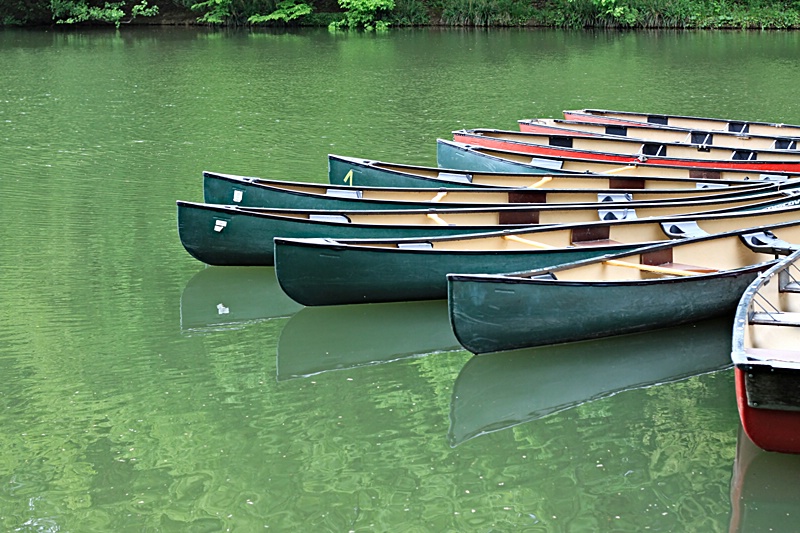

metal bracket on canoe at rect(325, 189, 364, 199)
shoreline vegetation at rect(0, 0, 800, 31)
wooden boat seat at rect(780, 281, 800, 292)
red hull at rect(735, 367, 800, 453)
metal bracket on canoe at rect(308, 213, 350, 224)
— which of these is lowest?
red hull at rect(735, 367, 800, 453)

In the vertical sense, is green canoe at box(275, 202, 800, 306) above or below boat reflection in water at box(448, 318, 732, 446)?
above

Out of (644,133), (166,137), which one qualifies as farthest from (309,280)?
(166,137)

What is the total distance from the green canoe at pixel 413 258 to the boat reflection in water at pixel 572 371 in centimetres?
73

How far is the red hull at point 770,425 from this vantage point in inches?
Answer: 220

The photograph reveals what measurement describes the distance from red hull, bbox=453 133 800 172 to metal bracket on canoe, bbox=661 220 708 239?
2.81 m

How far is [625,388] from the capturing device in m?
7.33

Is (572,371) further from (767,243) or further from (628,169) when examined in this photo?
(628,169)

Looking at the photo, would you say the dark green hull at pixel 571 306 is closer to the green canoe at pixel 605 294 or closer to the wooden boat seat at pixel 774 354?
the green canoe at pixel 605 294

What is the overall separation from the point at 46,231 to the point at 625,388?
6634 mm

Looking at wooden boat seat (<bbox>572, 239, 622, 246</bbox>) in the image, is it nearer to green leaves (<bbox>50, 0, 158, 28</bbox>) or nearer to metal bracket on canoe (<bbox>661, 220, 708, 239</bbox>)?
metal bracket on canoe (<bbox>661, 220, 708, 239</bbox>)

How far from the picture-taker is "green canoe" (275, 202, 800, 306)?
8125 millimetres

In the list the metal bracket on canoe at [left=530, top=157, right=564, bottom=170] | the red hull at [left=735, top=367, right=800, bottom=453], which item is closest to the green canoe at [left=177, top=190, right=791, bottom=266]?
the metal bracket on canoe at [left=530, top=157, right=564, bottom=170]

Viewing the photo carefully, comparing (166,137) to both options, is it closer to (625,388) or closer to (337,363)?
(337,363)

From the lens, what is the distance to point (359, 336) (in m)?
8.38
